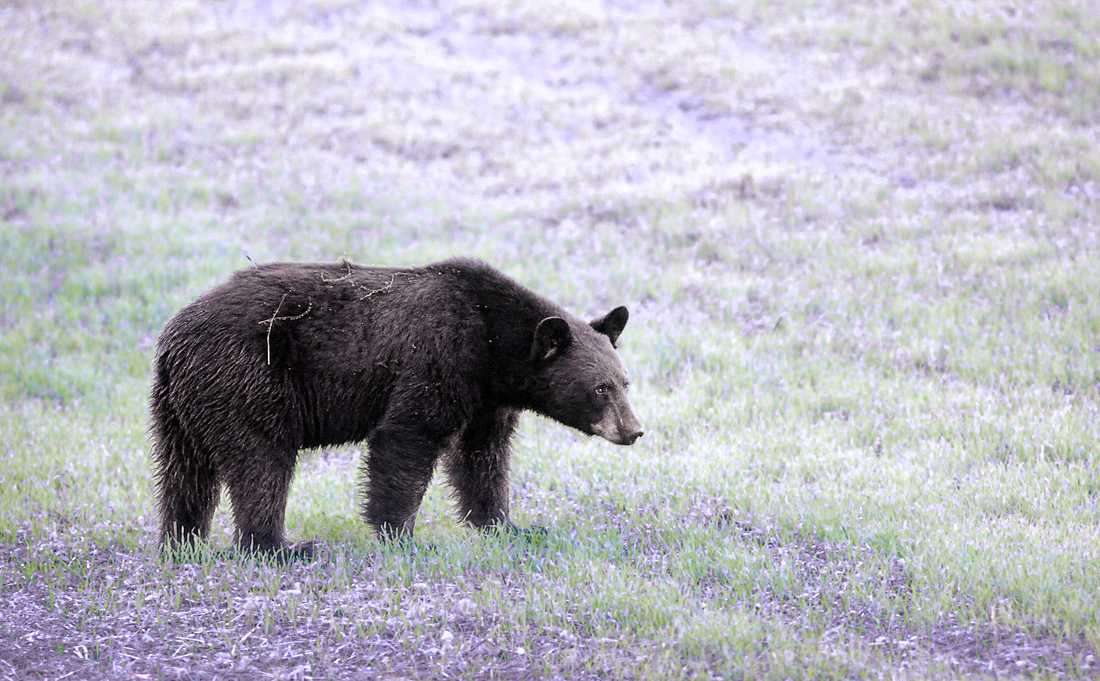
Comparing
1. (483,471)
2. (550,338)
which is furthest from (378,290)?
(483,471)

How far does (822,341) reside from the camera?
38.8 ft

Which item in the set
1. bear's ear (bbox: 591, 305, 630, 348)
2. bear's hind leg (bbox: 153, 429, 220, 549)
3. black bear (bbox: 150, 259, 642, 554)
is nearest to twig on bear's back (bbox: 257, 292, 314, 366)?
black bear (bbox: 150, 259, 642, 554)

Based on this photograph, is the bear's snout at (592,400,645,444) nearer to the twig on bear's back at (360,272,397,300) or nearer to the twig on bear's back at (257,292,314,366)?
the twig on bear's back at (360,272,397,300)

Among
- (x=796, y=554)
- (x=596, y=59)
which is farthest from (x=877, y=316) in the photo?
(x=596, y=59)

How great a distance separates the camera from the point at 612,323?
25.5 feet

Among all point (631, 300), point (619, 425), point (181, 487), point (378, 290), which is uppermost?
point (378, 290)

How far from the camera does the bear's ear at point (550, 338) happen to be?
7145 millimetres

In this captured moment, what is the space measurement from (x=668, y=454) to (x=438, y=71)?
16.1 meters

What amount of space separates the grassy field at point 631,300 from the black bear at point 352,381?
55 centimetres

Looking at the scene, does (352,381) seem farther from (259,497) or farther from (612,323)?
(612,323)

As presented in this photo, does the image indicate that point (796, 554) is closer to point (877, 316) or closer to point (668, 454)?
point (668, 454)

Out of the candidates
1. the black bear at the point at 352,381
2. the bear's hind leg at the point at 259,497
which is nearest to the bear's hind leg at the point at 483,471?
the black bear at the point at 352,381

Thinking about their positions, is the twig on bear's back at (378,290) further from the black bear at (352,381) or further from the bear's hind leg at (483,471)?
the bear's hind leg at (483,471)

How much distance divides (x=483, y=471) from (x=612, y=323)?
1.51 m
